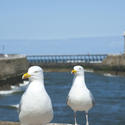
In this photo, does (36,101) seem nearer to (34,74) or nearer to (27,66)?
(34,74)

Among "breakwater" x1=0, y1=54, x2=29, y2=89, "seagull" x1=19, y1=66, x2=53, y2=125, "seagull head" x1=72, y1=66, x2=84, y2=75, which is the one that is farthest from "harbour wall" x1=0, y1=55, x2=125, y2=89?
"seagull" x1=19, y1=66, x2=53, y2=125

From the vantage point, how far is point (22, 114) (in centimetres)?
436

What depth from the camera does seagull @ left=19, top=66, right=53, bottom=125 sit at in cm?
421

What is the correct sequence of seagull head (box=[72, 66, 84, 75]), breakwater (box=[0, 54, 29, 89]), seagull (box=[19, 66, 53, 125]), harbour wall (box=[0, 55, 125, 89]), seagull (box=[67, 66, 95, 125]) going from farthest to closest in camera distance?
1. harbour wall (box=[0, 55, 125, 89])
2. breakwater (box=[0, 54, 29, 89])
3. seagull head (box=[72, 66, 84, 75])
4. seagull (box=[67, 66, 95, 125])
5. seagull (box=[19, 66, 53, 125])

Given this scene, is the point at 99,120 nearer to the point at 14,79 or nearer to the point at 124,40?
the point at 14,79

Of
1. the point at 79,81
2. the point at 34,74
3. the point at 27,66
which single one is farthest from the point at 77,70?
the point at 27,66

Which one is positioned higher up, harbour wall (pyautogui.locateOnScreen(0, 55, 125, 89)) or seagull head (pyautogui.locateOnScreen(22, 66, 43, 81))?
seagull head (pyautogui.locateOnScreen(22, 66, 43, 81))

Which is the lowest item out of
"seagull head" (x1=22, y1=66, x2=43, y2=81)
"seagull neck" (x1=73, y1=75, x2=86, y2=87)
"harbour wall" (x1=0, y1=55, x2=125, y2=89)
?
"harbour wall" (x1=0, y1=55, x2=125, y2=89)

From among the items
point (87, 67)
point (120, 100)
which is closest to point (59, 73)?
point (87, 67)

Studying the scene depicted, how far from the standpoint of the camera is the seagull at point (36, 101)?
4215 millimetres

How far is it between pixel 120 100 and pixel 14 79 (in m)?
7.50

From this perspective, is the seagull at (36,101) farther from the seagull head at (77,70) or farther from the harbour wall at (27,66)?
the harbour wall at (27,66)

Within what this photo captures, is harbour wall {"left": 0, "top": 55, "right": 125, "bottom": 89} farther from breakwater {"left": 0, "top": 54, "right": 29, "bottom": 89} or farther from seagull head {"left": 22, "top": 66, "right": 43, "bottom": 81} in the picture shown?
seagull head {"left": 22, "top": 66, "right": 43, "bottom": 81}

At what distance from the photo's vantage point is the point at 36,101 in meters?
4.21
